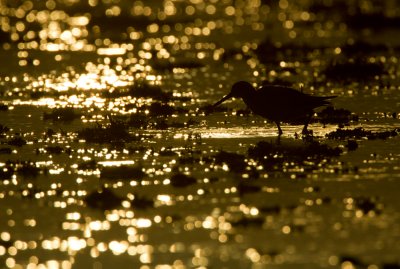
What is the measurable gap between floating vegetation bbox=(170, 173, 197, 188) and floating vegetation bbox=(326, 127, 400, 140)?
4780mm

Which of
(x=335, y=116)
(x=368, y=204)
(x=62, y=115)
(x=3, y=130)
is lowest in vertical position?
(x=335, y=116)

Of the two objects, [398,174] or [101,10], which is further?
[101,10]

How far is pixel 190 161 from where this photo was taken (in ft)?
58.1

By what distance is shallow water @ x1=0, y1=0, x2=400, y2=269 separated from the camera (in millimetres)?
12383

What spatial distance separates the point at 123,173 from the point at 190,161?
4.67 ft

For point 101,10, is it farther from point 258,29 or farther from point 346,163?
point 346,163

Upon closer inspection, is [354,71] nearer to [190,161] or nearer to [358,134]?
[358,134]

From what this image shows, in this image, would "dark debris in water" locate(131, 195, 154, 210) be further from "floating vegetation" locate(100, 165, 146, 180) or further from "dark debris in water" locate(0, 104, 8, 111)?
"dark debris in water" locate(0, 104, 8, 111)

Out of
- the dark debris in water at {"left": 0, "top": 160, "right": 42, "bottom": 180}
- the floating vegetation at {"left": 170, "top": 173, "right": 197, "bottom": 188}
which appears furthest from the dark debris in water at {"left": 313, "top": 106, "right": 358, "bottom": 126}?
the dark debris in water at {"left": 0, "top": 160, "right": 42, "bottom": 180}

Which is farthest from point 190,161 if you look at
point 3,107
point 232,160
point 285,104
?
point 3,107

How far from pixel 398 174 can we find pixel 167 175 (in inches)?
124

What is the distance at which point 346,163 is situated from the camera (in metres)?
17.4

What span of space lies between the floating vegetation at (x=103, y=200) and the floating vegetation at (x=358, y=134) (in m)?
6.25

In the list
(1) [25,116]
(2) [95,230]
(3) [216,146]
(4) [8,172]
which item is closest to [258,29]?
(1) [25,116]
